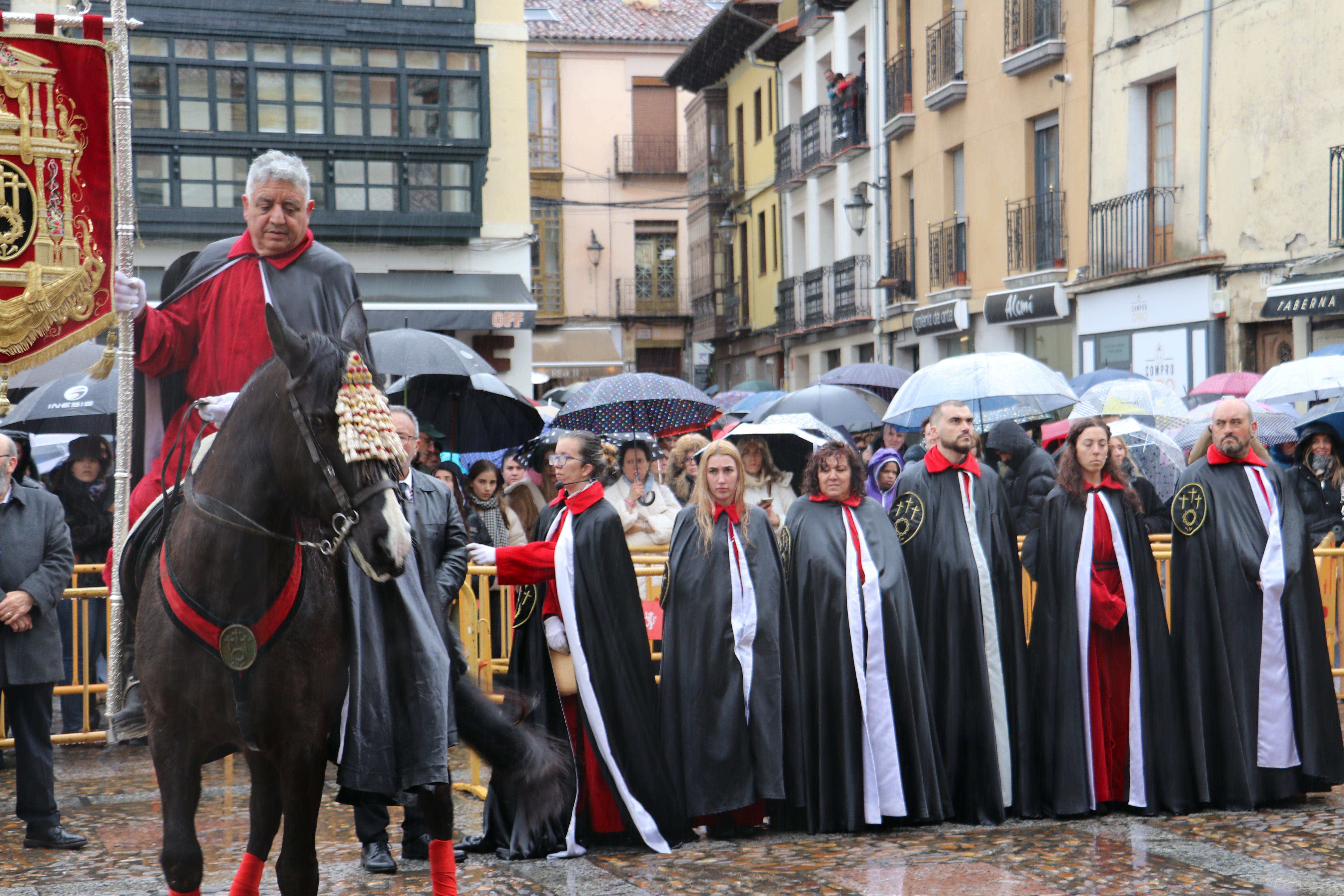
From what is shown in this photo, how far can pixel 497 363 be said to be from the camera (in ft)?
93.9

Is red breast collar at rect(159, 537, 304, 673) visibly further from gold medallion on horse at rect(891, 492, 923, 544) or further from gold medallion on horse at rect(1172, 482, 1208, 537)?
gold medallion on horse at rect(1172, 482, 1208, 537)

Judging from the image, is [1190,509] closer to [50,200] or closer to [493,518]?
[493,518]

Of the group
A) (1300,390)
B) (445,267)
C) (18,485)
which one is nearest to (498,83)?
(445,267)

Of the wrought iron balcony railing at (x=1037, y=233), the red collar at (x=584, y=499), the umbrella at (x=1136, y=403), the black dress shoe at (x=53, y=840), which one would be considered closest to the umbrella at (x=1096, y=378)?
the umbrella at (x=1136, y=403)

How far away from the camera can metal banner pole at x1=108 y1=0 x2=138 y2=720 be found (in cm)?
464

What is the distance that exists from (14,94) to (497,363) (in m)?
23.9

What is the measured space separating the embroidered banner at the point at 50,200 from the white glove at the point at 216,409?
0.61 metres

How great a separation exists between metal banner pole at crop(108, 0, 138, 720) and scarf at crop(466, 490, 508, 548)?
4664 mm

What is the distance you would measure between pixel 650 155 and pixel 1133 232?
28.2 metres

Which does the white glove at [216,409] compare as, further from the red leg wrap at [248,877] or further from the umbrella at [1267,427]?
the umbrella at [1267,427]

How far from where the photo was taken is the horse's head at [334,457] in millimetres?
3559

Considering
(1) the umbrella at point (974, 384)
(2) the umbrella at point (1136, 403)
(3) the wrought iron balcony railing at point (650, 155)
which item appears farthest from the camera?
(3) the wrought iron balcony railing at point (650, 155)

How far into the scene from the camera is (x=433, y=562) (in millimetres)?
5566

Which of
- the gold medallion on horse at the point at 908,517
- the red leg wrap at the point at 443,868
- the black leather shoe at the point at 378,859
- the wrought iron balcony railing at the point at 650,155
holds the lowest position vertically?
the black leather shoe at the point at 378,859
